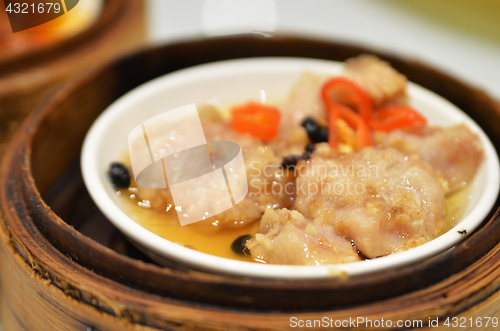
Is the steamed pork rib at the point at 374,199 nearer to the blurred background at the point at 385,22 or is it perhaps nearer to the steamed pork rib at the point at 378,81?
the steamed pork rib at the point at 378,81

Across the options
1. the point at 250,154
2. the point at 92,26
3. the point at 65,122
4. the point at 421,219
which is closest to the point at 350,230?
the point at 421,219

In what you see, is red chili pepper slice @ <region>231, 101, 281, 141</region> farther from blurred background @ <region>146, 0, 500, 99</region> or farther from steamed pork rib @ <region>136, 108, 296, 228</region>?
blurred background @ <region>146, 0, 500, 99</region>

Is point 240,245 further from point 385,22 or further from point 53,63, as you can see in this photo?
point 385,22

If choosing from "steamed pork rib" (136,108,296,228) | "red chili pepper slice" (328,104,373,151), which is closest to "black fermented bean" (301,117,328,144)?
"red chili pepper slice" (328,104,373,151)

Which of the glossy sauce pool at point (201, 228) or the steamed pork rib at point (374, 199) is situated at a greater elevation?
the steamed pork rib at point (374, 199)

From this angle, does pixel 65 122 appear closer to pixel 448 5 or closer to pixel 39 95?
pixel 39 95

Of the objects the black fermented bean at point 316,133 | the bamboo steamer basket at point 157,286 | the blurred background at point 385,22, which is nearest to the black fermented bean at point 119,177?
the bamboo steamer basket at point 157,286

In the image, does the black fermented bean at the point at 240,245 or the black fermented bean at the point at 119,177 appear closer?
the black fermented bean at the point at 240,245
